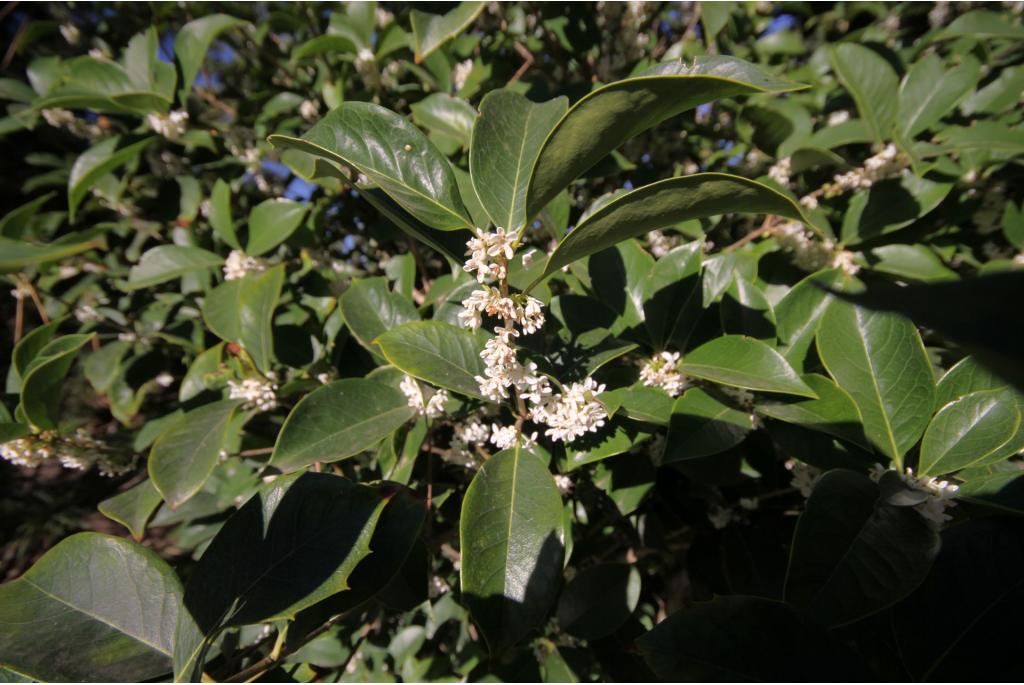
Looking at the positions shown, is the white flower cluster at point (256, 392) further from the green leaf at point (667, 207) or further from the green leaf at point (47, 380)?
the green leaf at point (667, 207)

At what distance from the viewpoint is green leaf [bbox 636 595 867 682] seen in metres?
0.62

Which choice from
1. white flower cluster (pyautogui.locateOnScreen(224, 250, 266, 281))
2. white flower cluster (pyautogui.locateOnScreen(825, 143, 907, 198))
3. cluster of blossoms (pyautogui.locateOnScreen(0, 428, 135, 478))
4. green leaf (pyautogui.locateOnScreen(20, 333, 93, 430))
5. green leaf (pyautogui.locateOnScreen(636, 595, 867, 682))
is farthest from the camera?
white flower cluster (pyautogui.locateOnScreen(224, 250, 266, 281))

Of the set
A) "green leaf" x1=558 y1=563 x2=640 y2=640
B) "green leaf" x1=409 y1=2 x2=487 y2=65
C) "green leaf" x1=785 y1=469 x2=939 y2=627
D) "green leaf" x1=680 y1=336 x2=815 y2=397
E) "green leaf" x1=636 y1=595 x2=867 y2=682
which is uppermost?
"green leaf" x1=409 y1=2 x2=487 y2=65

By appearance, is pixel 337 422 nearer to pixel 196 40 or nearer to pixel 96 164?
pixel 96 164

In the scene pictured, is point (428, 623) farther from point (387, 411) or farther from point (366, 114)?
point (366, 114)

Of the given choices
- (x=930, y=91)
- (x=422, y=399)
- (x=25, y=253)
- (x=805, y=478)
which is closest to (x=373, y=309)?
(x=422, y=399)

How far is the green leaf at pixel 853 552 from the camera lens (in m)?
0.65

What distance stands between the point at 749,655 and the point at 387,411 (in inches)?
26.4

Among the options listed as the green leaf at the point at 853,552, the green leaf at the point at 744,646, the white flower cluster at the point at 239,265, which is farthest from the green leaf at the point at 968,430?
the white flower cluster at the point at 239,265

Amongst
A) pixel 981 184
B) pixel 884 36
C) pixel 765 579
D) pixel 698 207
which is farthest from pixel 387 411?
pixel 884 36

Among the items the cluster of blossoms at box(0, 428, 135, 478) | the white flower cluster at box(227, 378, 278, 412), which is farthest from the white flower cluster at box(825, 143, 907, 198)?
the cluster of blossoms at box(0, 428, 135, 478)

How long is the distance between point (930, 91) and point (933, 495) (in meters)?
1.07

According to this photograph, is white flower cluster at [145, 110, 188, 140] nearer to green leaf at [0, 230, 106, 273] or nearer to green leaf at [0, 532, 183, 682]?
green leaf at [0, 230, 106, 273]

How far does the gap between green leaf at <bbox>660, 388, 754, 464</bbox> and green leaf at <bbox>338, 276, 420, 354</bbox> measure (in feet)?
1.72
